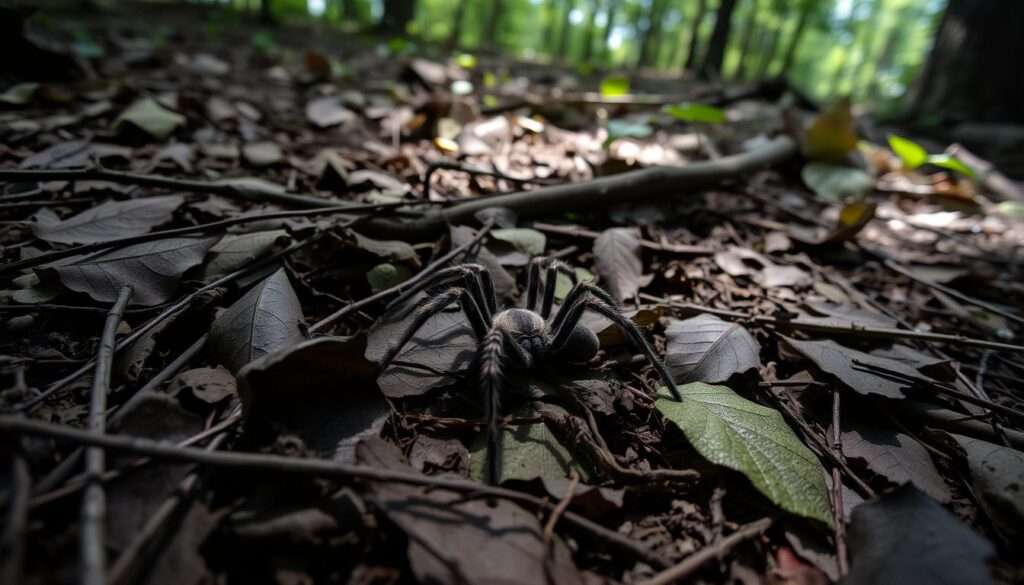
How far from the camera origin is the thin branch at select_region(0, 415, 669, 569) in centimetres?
130

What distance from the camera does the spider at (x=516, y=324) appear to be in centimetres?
225

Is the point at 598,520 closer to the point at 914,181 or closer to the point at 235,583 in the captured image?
the point at 235,583

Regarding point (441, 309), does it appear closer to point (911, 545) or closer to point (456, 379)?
point (456, 379)

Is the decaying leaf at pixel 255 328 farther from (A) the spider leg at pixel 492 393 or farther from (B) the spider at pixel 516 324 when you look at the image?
(A) the spider leg at pixel 492 393

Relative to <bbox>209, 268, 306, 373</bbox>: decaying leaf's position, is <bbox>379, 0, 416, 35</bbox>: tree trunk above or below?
above

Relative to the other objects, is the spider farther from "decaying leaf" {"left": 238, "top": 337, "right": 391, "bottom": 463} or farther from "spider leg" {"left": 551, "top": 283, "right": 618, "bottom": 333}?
"decaying leaf" {"left": 238, "top": 337, "right": 391, "bottom": 463}

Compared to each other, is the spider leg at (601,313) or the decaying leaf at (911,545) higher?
Result: the spider leg at (601,313)

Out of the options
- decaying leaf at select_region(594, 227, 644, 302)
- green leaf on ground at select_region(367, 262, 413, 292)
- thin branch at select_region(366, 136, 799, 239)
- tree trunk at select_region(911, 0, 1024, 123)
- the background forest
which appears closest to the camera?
green leaf on ground at select_region(367, 262, 413, 292)

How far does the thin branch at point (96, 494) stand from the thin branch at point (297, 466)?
0.21 ft

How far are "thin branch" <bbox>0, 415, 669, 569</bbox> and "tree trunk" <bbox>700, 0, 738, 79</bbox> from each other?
16.3m

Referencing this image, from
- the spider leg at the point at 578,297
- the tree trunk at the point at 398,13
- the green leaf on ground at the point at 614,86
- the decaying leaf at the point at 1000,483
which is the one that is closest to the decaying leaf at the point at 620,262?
the spider leg at the point at 578,297

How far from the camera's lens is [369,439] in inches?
70.0

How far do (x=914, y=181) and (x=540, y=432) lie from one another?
661 centimetres

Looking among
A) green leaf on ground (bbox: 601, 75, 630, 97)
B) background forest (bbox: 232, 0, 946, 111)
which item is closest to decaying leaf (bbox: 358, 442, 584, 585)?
green leaf on ground (bbox: 601, 75, 630, 97)
